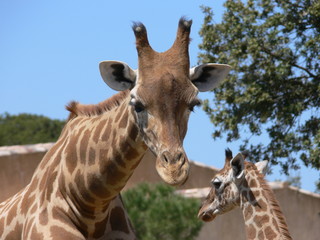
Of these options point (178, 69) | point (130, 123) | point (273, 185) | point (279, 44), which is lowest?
point (273, 185)

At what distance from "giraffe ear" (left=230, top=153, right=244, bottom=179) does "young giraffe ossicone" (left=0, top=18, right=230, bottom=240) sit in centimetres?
386

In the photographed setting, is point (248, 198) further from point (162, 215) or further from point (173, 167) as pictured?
point (173, 167)

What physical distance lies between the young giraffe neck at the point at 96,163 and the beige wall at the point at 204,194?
28.8 feet

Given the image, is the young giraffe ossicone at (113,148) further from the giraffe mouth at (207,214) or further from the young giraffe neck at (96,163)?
the giraffe mouth at (207,214)

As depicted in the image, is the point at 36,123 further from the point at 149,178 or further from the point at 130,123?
the point at 130,123

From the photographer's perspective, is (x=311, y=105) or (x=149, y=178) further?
(x=149, y=178)

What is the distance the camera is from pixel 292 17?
1485 cm

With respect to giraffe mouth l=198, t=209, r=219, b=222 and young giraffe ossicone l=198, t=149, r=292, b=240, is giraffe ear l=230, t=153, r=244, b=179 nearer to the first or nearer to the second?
young giraffe ossicone l=198, t=149, r=292, b=240

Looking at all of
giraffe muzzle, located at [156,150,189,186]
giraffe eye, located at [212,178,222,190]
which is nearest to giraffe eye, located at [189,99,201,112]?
giraffe muzzle, located at [156,150,189,186]

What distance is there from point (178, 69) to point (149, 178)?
1283cm

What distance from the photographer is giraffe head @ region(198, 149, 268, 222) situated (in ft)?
35.3

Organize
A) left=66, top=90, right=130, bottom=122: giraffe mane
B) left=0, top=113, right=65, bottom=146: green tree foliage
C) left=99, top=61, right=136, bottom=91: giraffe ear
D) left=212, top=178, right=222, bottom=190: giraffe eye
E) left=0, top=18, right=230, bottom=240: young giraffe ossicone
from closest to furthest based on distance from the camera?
left=0, top=18, right=230, bottom=240: young giraffe ossicone < left=99, top=61, right=136, bottom=91: giraffe ear < left=66, top=90, right=130, bottom=122: giraffe mane < left=212, top=178, right=222, bottom=190: giraffe eye < left=0, top=113, right=65, bottom=146: green tree foliage

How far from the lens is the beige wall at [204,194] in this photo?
15.3 meters

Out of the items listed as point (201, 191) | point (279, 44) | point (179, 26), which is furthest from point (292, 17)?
point (179, 26)
